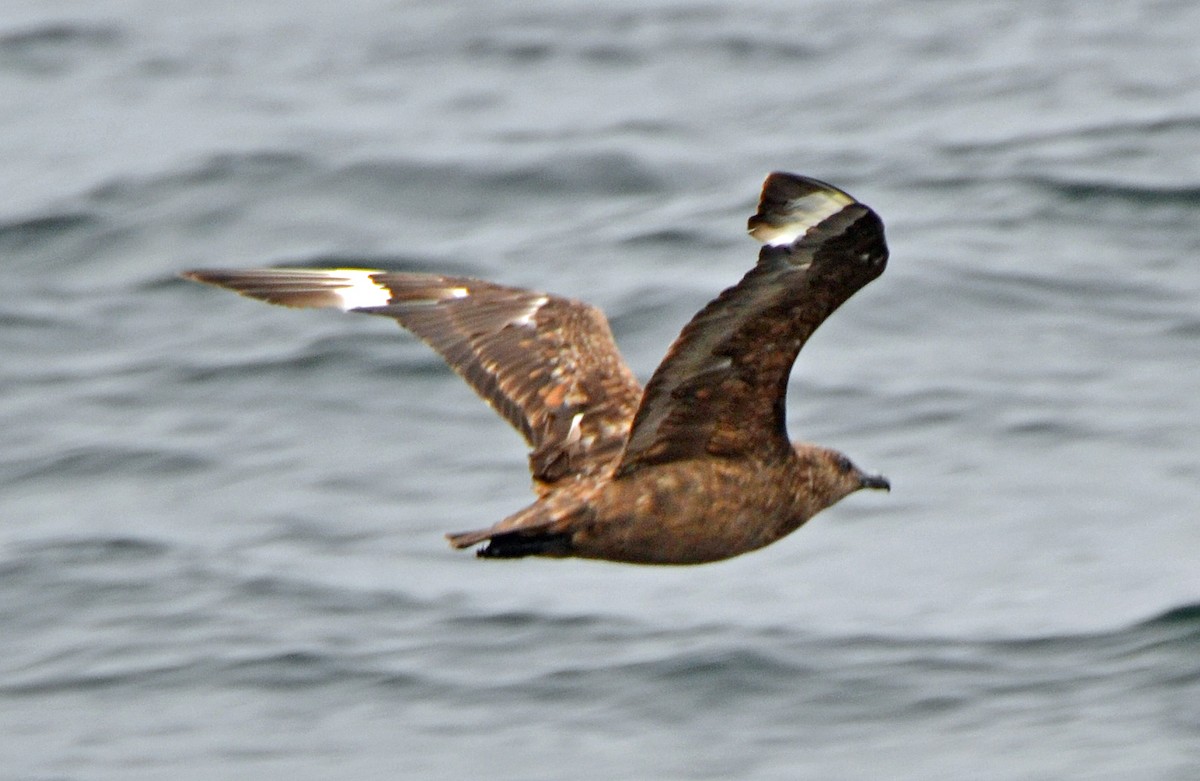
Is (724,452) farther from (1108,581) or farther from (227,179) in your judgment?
(227,179)

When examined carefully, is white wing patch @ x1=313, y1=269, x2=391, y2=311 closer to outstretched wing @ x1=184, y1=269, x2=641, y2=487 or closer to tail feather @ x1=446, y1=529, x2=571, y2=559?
outstretched wing @ x1=184, y1=269, x2=641, y2=487

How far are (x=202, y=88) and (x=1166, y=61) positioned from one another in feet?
23.2

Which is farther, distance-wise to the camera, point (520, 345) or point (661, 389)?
point (520, 345)

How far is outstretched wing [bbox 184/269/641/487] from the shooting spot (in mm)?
7719

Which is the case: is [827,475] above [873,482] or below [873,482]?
above

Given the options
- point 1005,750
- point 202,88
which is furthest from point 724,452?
point 202,88

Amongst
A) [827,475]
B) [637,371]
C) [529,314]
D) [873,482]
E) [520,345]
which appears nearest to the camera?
[827,475]

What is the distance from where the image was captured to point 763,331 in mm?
6473

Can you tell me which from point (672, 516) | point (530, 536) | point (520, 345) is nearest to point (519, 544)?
point (530, 536)

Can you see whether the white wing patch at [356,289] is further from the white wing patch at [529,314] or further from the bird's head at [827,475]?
the bird's head at [827,475]

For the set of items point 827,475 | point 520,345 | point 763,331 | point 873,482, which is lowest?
point 873,482

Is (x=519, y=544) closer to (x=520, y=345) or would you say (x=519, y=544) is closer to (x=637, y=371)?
(x=520, y=345)

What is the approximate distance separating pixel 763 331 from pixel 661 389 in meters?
0.47

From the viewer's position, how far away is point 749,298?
6.33 metres
